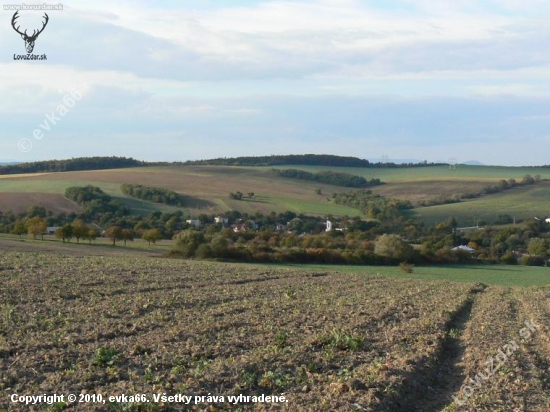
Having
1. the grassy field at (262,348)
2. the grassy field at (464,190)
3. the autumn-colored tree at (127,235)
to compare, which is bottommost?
the autumn-colored tree at (127,235)

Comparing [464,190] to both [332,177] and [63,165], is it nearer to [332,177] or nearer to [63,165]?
[332,177]

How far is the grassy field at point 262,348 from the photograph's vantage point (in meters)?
10.1

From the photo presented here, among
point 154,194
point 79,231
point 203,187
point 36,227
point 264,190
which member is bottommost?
point 79,231

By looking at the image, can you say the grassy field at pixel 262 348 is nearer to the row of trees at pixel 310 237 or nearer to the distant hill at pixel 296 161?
the row of trees at pixel 310 237

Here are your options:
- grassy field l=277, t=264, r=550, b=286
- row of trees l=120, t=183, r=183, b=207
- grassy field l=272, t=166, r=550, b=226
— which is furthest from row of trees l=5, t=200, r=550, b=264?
row of trees l=120, t=183, r=183, b=207

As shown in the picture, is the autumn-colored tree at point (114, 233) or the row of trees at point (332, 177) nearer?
the autumn-colored tree at point (114, 233)

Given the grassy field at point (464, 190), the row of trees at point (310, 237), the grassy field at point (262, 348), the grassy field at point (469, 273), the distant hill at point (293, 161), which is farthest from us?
the distant hill at point (293, 161)

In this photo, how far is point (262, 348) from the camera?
13.1 meters

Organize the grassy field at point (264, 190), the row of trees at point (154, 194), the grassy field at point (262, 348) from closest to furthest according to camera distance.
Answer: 1. the grassy field at point (262, 348)
2. the grassy field at point (264, 190)
3. the row of trees at point (154, 194)

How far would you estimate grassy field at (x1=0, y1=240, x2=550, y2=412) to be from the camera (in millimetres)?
10055

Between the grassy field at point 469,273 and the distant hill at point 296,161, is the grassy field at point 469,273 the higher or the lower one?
the lower one

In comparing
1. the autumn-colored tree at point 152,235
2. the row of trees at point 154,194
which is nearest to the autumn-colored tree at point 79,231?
the autumn-colored tree at point 152,235

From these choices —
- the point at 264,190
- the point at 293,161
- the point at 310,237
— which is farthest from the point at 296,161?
the point at 310,237

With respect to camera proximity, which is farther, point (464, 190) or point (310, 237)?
point (464, 190)
